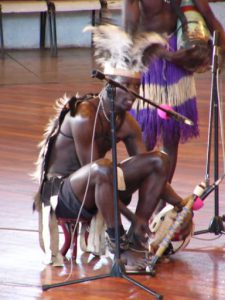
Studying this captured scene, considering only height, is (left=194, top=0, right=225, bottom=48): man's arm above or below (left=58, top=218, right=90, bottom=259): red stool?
above

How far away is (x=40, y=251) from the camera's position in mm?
4023

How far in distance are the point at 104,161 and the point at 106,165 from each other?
29 mm

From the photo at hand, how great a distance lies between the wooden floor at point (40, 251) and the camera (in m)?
3.54

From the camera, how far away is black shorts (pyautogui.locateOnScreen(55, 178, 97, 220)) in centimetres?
374

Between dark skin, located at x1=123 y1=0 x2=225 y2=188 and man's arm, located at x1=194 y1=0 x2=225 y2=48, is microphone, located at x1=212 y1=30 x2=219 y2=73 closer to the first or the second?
dark skin, located at x1=123 y1=0 x2=225 y2=188

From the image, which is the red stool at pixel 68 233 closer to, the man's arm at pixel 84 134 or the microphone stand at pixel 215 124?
the man's arm at pixel 84 134

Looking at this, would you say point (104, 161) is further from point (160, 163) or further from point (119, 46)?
point (119, 46)

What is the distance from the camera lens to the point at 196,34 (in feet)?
A: 13.4

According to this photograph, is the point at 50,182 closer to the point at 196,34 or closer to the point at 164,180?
the point at 164,180

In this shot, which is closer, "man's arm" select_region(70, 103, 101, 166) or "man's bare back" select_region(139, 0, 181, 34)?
"man's arm" select_region(70, 103, 101, 166)

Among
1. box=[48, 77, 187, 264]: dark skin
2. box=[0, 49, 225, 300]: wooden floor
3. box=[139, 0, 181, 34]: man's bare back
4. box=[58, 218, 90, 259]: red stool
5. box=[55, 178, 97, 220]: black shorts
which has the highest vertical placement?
box=[139, 0, 181, 34]: man's bare back

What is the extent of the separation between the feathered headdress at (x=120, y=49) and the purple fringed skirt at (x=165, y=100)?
1.62ft

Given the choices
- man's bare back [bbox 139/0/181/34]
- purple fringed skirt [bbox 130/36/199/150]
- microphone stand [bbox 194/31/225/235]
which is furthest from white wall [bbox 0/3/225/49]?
microphone stand [bbox 194/31/225/235]

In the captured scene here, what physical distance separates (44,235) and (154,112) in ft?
3.05
